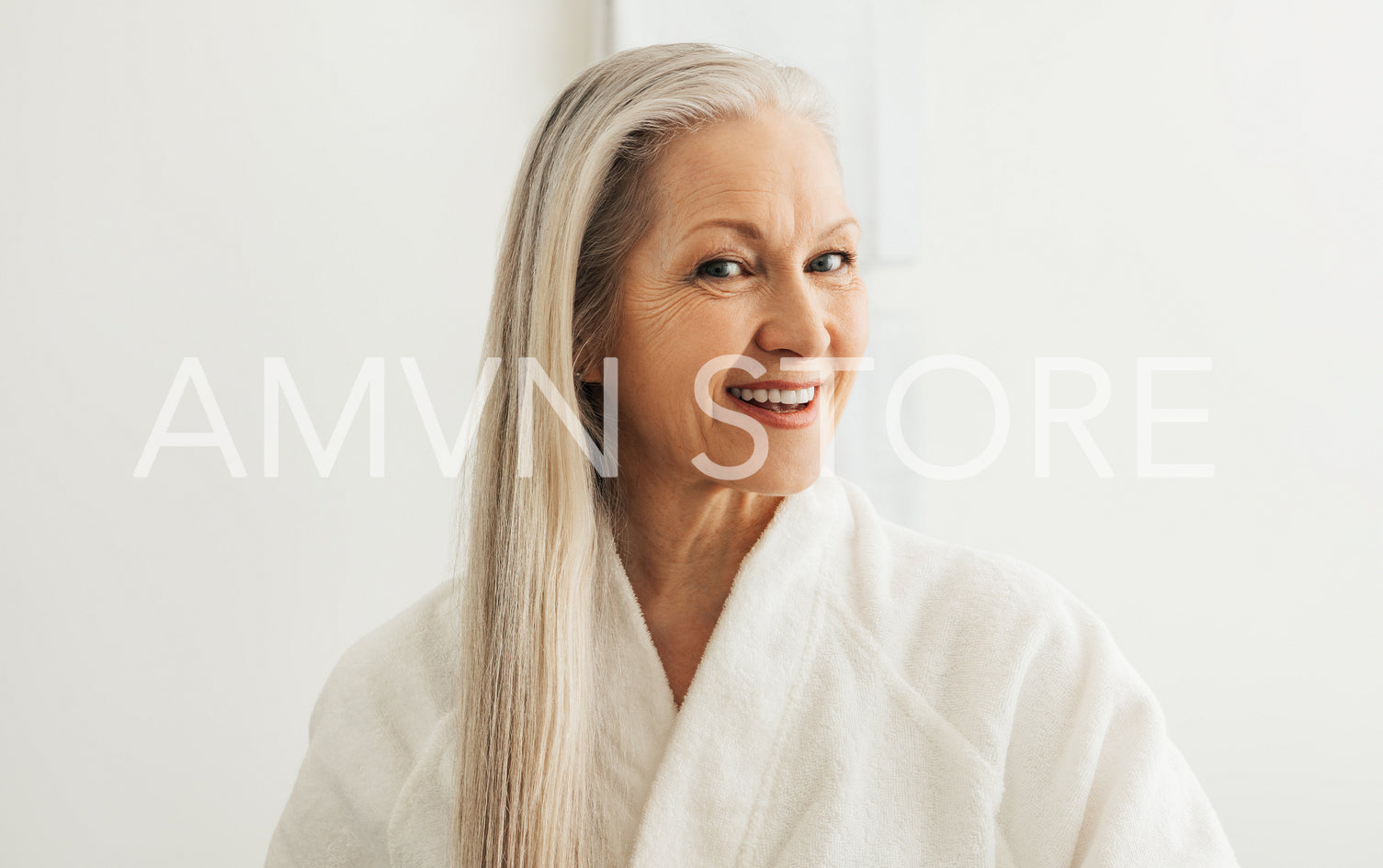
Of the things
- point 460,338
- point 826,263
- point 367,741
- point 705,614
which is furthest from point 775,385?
point 460,338

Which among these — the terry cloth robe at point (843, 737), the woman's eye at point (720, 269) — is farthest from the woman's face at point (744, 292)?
the terry cloth robe at point (843, 737)

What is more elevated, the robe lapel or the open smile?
the open smile

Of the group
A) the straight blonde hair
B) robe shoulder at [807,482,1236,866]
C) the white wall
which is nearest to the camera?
robe shoulder at [807,482,1236,866]

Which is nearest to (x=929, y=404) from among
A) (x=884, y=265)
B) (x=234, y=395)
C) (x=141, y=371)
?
(x=884, y=265)

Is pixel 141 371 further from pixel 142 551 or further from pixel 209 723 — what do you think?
pixel 209 723

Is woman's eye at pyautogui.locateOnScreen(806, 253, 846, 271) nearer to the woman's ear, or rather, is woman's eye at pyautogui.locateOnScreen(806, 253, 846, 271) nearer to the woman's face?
the woman's face

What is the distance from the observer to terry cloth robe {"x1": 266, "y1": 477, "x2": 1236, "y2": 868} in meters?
0.78

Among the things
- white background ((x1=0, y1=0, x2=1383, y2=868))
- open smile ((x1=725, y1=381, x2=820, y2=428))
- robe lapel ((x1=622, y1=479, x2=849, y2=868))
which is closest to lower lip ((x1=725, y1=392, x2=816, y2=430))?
open smile ((x1=725, y1=381, x2=820, y2=428))

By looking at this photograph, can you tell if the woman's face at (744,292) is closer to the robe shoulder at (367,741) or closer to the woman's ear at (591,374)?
the woman's ear at (591,374)

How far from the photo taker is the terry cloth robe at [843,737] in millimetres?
779

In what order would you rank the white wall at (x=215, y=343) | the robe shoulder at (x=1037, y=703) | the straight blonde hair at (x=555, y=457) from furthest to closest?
the white wall at (x=215, y=343) → the straight blonde hair at (x=555, y=457) → the robe shoulder at (x=1037, y=703)

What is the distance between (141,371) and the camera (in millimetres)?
1312

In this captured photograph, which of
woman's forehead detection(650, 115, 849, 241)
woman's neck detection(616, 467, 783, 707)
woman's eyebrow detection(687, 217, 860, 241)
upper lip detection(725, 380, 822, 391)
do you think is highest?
woman's forehead detection(650, 115, 849, 241)

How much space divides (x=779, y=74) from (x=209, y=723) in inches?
42.1
